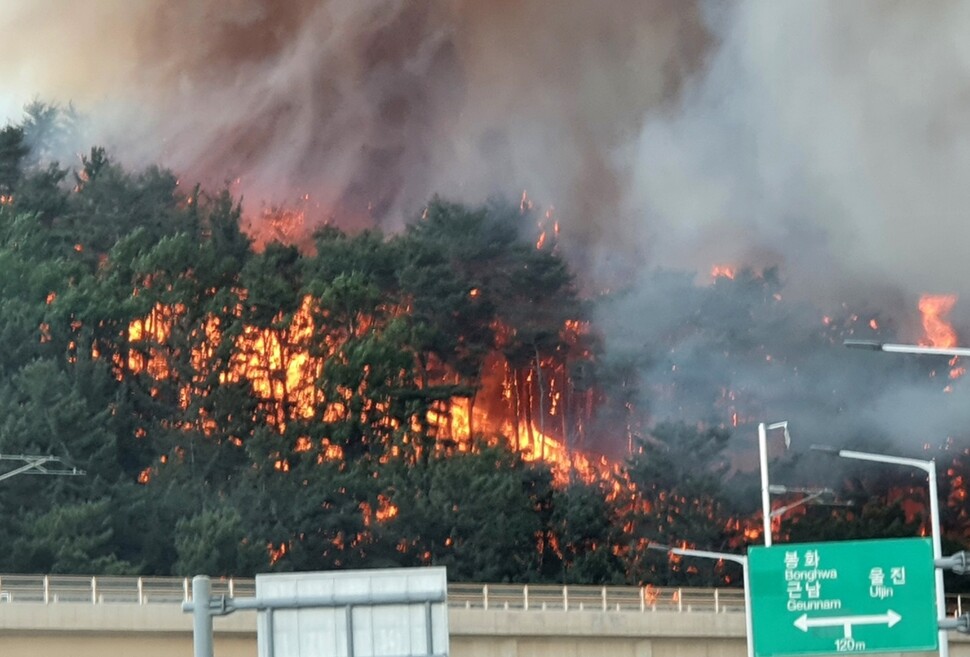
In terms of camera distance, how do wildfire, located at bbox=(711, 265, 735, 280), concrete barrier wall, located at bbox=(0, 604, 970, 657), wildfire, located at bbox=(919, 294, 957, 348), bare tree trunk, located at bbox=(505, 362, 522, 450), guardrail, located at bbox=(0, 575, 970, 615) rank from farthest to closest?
bare tree trunk, located at bbox=(505, 362, 522, 450) → wildfire, located at bbox=(711, 265, 735, 280) → wildfire, located at bbox=(919, 294, 957, 348) → guardrail, located at bbox=(0, 575, 970, 615) → concrete barrier wall, located at bbox=(0, 604, 970, 657)

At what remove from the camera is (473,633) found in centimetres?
5050

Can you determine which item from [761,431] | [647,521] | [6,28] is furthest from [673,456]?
[6,28]

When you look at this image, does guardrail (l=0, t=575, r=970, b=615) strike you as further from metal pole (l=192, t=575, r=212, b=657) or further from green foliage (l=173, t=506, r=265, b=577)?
metal pole (l=192, t=575, r=212, b=657)

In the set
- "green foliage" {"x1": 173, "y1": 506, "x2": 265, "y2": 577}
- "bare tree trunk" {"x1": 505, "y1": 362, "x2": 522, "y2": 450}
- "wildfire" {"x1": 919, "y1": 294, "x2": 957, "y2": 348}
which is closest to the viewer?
"green foliage" {"x1": 173, "y1": 506, "x2": 265, "y2": 577}

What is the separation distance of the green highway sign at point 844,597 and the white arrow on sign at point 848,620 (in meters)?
0.02

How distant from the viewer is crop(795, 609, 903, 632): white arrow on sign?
31891mm

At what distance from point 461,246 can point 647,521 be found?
18398 millimetres

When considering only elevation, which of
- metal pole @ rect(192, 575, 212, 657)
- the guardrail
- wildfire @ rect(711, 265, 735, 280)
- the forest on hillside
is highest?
wildfire @ rect(711, 265, 735, 280)

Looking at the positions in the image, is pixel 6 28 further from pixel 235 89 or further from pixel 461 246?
pixel 461 246

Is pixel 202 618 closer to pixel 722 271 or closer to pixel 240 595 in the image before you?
pixel 240 595

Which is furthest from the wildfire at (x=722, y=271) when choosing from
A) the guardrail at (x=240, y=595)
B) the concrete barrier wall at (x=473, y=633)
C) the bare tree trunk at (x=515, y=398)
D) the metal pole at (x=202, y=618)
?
the metal pole at (x=202, y=618)

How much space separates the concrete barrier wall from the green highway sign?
17.1m

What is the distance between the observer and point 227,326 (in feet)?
292

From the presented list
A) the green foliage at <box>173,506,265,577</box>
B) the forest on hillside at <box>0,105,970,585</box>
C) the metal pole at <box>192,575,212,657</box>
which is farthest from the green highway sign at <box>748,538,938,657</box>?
the forest on hillside at <box>0,105,970,585</box>
